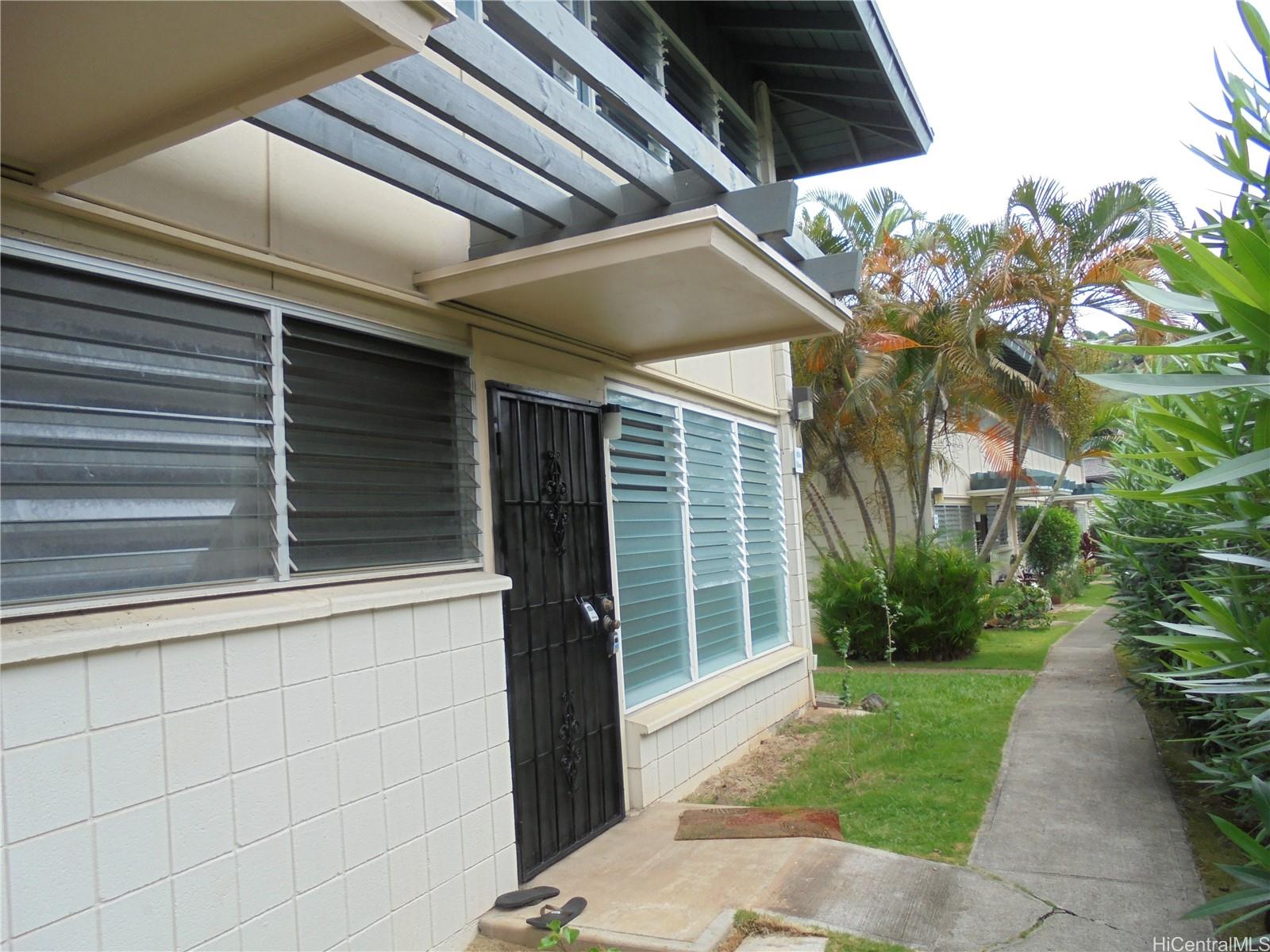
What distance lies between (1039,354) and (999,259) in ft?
5.43

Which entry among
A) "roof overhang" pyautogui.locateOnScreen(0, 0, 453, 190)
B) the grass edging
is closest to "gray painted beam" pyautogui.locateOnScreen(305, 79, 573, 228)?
"roof overhang" pyautogui.locateOnScreen(0, 0, 453, 190)

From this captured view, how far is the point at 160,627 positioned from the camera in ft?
9.15

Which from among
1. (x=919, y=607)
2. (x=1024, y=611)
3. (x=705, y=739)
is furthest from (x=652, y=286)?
(x=1024, y=611)

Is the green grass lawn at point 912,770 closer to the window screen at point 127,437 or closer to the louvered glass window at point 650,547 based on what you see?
the louvered glass window at point 650,547

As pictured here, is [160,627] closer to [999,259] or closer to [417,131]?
[417,131]

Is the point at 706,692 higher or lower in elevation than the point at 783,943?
higher

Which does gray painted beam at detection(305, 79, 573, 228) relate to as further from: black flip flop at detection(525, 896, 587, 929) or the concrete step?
the concrete step

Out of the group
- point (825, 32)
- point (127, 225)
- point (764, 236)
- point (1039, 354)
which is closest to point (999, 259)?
point (1039, 354)

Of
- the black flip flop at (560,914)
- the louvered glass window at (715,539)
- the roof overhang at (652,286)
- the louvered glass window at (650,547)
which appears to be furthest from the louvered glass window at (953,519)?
the black flip flop at (560,914)

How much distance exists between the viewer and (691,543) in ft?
23.7

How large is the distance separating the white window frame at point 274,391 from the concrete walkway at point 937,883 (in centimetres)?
166

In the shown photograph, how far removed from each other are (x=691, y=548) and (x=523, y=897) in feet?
11.2

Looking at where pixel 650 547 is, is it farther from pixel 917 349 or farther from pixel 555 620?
pixel 917 349

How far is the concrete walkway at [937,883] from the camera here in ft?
13.0
